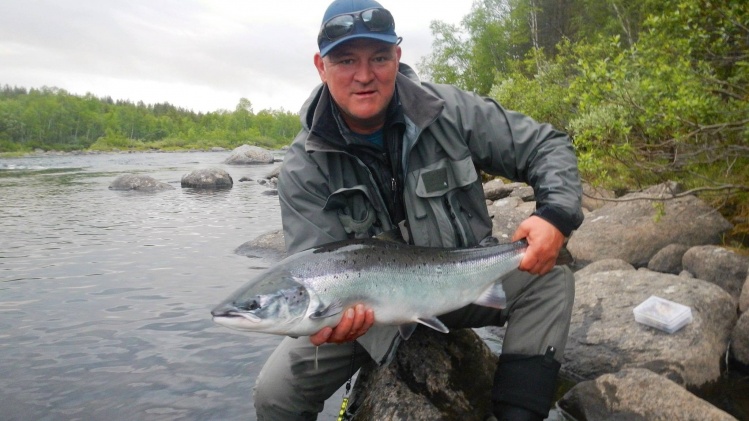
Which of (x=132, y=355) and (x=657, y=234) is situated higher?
(x=657, y=234)

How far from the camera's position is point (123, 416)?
4.38 m

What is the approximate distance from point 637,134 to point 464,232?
18.5 ft

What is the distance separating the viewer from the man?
3.33 m

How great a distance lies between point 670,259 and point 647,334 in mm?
2789

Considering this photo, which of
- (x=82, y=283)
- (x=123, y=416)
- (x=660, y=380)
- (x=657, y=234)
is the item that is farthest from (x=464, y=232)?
(x=82, y=283)

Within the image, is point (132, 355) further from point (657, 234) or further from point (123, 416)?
point (657, 234)

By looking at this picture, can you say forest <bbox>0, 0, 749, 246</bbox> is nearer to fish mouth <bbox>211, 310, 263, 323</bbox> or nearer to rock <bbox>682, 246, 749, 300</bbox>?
rock <bbox>682, 246, 749, 300</bbox>

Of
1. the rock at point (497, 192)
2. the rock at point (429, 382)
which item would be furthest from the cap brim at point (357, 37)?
the rock at point (497, 192)

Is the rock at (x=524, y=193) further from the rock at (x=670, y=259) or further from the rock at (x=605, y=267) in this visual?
the rock at (x=605, y=267)

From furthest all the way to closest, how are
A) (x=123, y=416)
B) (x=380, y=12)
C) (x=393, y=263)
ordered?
(x=123, y=416) → (x=380, y=12) → (x=393, y=263)

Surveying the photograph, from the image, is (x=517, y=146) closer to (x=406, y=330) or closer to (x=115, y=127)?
(x=406, y=330)

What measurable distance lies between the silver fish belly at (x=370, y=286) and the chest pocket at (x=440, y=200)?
313mm

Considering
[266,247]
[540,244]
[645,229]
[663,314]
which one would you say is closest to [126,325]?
[266,247]

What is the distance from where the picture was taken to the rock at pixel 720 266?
527 centimetres
